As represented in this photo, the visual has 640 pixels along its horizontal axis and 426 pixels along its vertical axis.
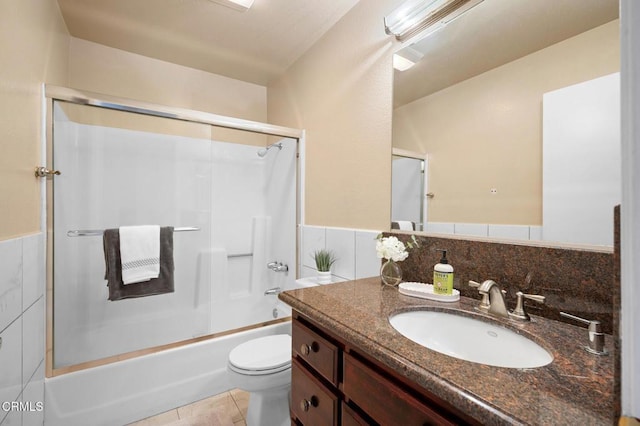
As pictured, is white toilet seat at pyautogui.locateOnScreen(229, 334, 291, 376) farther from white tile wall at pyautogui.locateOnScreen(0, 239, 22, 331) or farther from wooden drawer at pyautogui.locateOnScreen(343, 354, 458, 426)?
white tile wall at pyautogui.locateOnScreen(0, 239, 22, 331)

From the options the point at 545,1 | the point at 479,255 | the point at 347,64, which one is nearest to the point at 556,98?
the point at 545,1

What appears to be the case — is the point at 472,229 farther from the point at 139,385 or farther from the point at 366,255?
the point at 139,385

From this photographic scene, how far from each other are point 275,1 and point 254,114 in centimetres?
117

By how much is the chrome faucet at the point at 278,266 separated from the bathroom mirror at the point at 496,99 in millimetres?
1347

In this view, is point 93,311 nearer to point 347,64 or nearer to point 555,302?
point 347,64

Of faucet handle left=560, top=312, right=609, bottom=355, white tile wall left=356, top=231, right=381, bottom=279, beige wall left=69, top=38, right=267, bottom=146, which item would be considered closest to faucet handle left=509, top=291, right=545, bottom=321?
faucet handle left=560, top=312, right=609, bottom=355

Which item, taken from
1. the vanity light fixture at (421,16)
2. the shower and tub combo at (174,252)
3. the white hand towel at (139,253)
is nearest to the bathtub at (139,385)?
the shower and tub combo at (174,252)

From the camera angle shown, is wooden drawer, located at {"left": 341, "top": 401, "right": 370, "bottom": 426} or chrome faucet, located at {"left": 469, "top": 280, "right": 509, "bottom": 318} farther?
chrome faucet, located at {"left": 469, "top": 280, "right": 509, "bottom": 318}

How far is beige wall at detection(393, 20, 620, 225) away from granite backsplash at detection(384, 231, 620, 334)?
4.2 inches

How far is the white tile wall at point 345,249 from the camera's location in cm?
150

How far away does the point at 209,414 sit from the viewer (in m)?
1.62

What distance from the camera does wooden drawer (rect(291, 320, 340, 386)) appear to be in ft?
2.72

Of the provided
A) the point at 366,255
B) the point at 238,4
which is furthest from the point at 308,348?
the point at 238,4

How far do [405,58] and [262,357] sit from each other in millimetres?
1643
